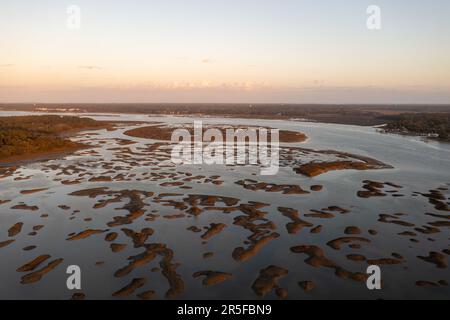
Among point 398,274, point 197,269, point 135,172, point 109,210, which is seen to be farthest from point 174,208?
point 398,274

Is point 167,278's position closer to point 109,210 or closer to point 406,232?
point 109,210

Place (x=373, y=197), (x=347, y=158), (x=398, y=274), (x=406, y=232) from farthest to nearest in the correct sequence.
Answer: (x=347, y=158), (x=373, y=197), (x=406, y=232), (x=398, y=274)

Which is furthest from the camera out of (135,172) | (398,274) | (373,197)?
(135,172)

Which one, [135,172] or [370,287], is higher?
[135,172]

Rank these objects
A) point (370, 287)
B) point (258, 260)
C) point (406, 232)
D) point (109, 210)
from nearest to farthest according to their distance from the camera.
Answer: point (370, 287), point (258, 260), point (406, 232), point (109, 210)

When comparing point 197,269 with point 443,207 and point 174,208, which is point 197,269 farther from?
point 443,207

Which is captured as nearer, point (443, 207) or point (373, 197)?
point (443, 207)
